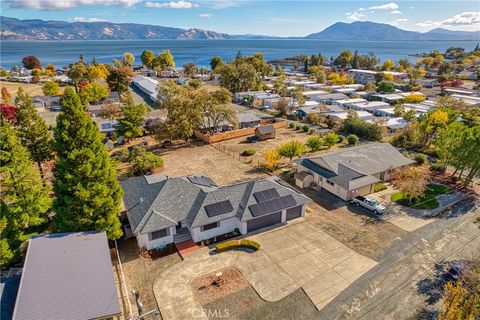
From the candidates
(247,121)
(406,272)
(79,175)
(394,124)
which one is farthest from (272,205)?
(394,124)

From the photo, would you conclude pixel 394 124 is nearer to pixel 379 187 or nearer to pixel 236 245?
pixel 379 187

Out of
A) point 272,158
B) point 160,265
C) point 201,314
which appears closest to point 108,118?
point 272,158

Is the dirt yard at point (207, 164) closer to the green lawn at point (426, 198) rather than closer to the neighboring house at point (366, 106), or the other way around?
the green lawn at point (426, 198)

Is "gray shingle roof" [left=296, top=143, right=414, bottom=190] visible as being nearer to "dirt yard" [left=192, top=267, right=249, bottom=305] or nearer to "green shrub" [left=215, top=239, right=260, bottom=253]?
"green shrub" [left=215, top=239, right=260, bottom=253]

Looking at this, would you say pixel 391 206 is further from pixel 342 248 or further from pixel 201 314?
pixel 201 314

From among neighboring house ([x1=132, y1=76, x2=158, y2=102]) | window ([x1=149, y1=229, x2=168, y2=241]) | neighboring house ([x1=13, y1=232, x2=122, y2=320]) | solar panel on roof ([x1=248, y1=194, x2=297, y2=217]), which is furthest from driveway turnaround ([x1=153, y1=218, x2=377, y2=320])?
neighboring house ([x1=132, y1=76, x2=158, y2=102])

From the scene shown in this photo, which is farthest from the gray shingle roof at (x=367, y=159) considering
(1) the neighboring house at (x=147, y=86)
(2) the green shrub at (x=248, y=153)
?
(1) the neighboring house at (x=147, y=86)
